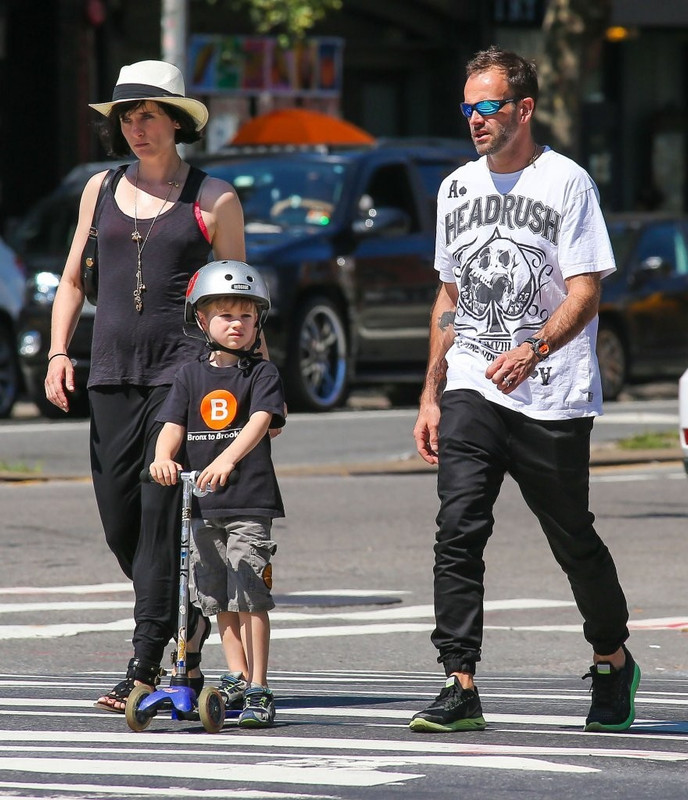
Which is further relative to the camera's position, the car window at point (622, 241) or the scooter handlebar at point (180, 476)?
the car window at point (622, 241)

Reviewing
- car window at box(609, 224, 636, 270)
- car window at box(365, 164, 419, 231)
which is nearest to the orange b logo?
car window at box(365, 164, 419, 231)

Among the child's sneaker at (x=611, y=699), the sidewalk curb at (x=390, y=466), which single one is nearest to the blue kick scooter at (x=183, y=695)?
the child's sneaker at (x=611, y=699)

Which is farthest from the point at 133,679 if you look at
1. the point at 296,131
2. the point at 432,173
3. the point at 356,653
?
the point at 296,131

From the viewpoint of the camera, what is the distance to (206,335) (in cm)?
615

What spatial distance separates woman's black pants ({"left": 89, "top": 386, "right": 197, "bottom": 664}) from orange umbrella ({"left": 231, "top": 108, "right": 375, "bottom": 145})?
659 inches

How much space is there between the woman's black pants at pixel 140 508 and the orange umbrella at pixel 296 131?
16.7 m

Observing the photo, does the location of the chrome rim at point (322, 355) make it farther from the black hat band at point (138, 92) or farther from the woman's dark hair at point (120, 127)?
the black hat band at point (138, 92)

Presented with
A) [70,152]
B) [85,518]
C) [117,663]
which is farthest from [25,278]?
[117,663]

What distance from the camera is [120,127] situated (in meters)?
6.42

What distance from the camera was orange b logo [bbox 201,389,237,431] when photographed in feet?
19.8

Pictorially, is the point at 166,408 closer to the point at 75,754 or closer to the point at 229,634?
the point at 229,634

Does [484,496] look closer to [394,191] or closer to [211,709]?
[211,709]

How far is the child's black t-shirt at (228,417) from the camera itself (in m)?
5.98

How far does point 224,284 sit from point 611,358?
46.6 ft
